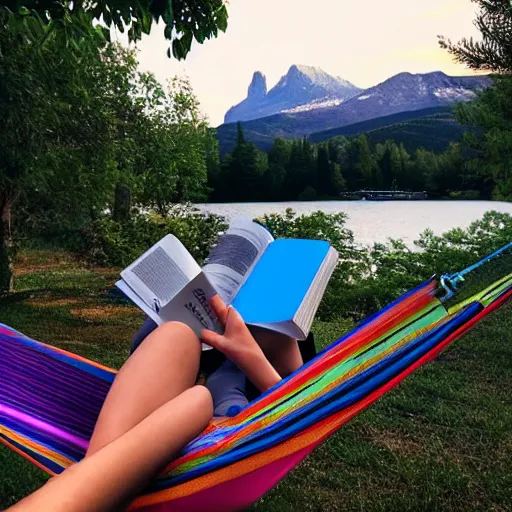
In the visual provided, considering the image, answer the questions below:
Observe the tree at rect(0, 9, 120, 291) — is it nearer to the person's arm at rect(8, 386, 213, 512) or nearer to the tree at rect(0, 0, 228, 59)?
the tree at rect(0, 0, 228, 59)

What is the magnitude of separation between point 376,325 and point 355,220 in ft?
50.3

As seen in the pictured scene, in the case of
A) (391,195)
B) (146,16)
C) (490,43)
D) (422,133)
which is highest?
(146,16)

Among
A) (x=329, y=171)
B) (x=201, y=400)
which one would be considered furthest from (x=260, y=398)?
(x=329, y=171)

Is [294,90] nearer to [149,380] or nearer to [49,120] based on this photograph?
[49,120]

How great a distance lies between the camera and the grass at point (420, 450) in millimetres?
1984

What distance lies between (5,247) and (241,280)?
5297mm

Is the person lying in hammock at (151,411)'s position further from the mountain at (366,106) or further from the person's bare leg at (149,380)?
the mountain at (366,106)

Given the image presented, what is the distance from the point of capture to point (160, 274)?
1355mm

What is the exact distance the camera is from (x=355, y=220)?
16438 mm

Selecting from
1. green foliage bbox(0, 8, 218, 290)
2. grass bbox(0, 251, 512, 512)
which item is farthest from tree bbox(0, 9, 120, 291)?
grass bbox(0, 251, 512, 512)

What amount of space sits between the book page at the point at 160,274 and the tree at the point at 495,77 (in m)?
4.59

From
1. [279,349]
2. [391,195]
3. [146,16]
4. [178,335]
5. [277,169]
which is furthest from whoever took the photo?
[277,169]

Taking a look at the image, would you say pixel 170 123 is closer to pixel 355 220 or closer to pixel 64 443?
pixel 355 220

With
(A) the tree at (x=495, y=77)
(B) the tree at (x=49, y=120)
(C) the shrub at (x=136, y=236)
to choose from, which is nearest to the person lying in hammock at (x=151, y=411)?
(B) the tree at (x=49, y=120)
